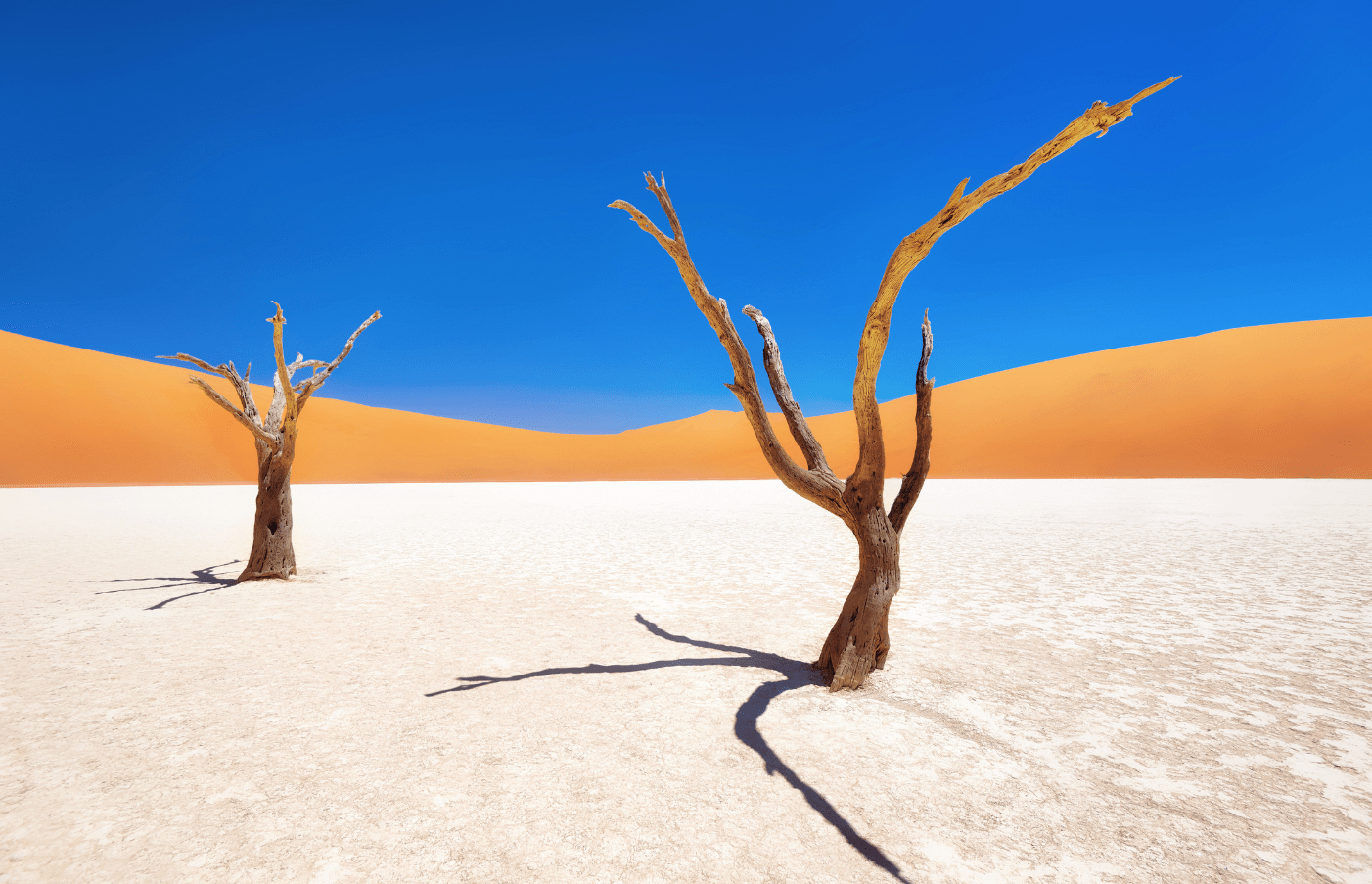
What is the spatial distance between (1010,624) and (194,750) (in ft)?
18.3

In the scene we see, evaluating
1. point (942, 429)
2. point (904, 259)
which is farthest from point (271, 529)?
point (942, 429)

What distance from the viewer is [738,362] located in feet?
12.0

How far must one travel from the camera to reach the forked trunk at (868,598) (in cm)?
368

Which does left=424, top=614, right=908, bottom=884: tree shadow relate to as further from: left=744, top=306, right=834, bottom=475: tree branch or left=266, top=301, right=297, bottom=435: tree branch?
left=266, top=301, right=297, bottom=435: tree branch

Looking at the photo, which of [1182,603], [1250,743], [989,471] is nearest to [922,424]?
[1250,743]

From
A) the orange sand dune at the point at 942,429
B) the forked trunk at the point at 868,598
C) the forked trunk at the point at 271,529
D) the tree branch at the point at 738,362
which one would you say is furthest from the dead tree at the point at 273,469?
the orange sand dune at the point at 942,429

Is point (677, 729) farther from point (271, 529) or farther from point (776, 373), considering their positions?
point (271, 529)

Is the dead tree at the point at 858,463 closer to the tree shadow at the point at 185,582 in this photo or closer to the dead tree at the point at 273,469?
the dead tree at the point at 273,469

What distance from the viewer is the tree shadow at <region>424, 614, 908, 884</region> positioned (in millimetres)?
2281

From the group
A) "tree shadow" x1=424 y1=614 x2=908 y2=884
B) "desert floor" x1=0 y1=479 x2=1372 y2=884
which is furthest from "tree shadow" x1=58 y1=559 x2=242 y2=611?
"tree shadow" x1=424 y1=614 x2=908 y2=884

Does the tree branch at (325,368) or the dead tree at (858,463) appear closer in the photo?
the dead tree at (858,463)

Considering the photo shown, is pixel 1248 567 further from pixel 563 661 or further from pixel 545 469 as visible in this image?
pixel 545 469

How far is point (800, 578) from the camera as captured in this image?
727 centimetres

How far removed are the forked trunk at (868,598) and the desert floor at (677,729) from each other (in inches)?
6.6
